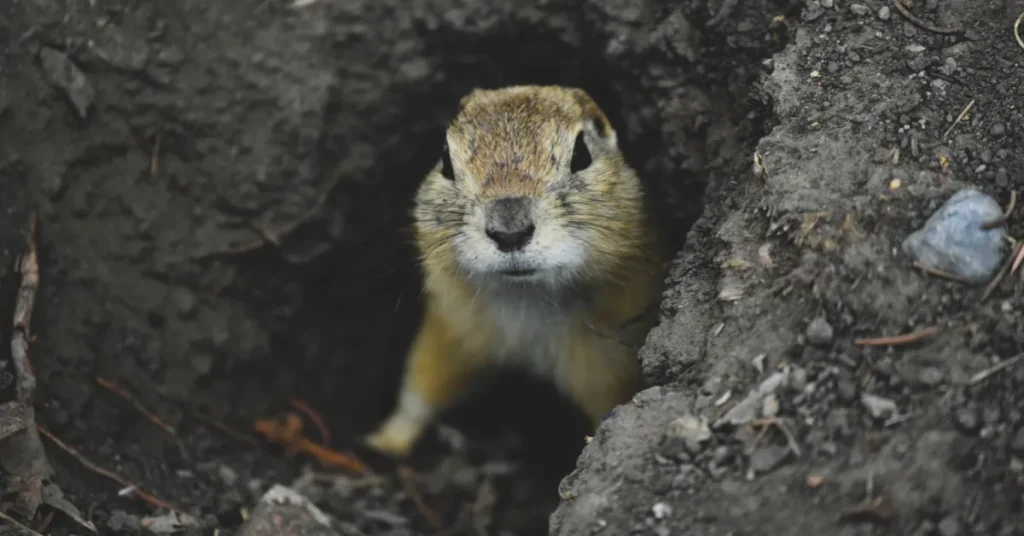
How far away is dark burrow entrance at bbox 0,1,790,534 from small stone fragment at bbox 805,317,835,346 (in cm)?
115

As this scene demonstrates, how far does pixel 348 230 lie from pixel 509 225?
1.98 metres

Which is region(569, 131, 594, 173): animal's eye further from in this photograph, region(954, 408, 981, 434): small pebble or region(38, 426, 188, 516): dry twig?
region(38, 426, 188, 516): dry twig

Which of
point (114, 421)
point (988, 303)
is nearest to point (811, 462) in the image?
point (988, 303)

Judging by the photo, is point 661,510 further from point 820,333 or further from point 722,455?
point 820,333

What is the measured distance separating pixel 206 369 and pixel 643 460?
9.09 ft

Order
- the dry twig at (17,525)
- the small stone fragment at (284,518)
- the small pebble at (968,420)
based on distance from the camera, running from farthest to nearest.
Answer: the small stone fragment at (284,518) < the dry twig at (17,525) < the small pebble at (968,420)

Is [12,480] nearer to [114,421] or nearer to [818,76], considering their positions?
[114,421]

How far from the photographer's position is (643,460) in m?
3.13

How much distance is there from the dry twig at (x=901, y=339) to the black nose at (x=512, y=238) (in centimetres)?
140

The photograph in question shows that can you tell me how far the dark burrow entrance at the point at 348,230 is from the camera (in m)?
4.46

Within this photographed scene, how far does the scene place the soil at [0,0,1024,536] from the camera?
2.90 m

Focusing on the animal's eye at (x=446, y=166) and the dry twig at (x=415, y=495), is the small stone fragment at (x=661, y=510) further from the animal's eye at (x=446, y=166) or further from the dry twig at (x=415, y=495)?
the dry twig at (x=415, y=495)

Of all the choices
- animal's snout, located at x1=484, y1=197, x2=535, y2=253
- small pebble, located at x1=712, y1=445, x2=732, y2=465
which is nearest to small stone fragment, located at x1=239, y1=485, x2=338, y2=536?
animal's snout, located at x1=484, y1=197, x2=535, y2=253

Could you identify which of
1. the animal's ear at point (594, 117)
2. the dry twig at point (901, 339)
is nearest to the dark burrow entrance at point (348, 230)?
the animal's ear at point (594, 117)
